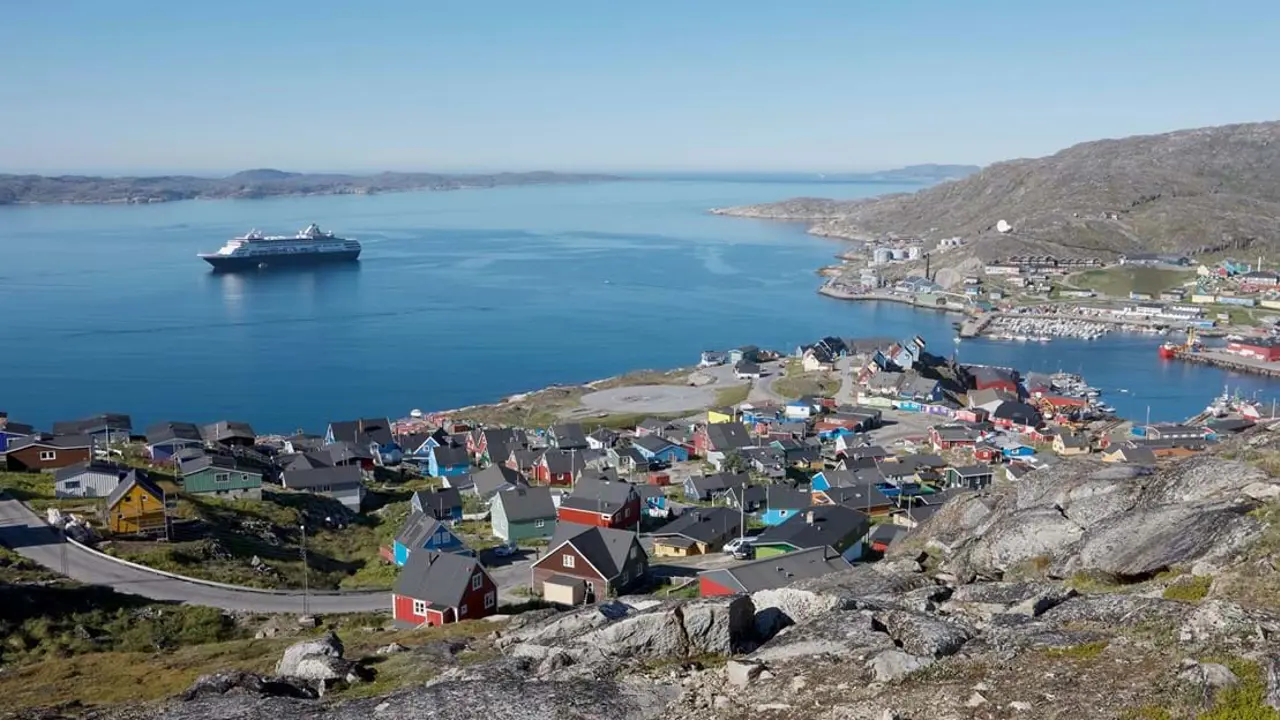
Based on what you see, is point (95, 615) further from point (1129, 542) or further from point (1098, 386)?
point (1098, 386)

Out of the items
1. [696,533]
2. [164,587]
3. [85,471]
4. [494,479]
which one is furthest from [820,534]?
[85,471]

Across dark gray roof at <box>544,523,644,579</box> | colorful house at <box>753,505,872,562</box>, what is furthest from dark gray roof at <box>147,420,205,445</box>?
colorful house at <box>753,505,872,562</box>

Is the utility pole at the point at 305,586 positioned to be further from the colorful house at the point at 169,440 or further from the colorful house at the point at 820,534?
the colorful house at the point at 169,440

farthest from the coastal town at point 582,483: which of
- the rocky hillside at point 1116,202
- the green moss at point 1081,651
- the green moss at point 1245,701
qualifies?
the rocky hillside at point 1116,202

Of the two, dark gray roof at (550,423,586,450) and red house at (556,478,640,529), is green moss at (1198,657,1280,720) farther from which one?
dark gray roof at (550,423,586,450)

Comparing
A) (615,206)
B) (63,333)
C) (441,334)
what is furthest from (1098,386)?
(615,206)

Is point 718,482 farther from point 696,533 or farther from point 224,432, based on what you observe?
point 224,432
